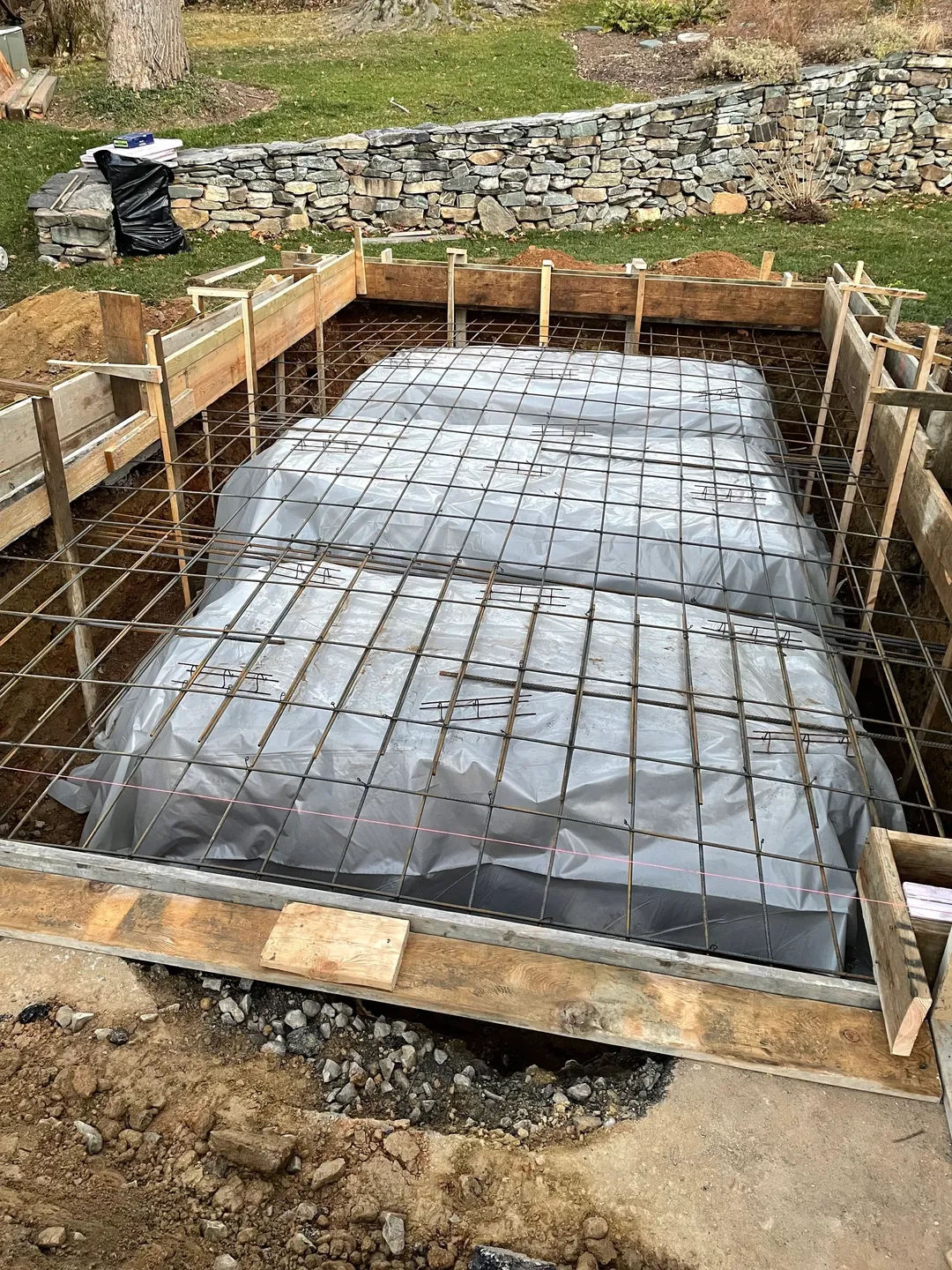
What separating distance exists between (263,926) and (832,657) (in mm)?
3373

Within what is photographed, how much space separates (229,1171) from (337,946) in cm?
71

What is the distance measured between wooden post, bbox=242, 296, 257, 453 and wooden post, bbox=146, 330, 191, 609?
2.49ft

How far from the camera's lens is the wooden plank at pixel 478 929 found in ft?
10.4

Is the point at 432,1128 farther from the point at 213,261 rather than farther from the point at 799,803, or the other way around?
the point at 213,261

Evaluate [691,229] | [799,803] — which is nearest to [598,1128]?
[799,803]

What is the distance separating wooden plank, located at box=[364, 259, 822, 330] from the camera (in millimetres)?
9125

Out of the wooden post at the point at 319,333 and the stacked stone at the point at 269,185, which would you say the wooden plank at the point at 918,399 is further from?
the stacked stone at the point at 269,185

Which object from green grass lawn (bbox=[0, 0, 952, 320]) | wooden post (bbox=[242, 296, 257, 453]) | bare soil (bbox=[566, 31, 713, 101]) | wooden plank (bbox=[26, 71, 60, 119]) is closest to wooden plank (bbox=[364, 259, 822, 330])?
wooden post (bbox=[242, 296, 257, 453])

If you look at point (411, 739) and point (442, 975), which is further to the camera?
point (411, 739)

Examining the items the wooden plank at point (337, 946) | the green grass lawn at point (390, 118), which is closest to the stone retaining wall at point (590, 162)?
the green grass lawn at point (390, 118)

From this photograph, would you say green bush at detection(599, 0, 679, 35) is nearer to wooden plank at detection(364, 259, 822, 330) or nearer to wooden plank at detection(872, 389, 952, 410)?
wooden plank at detection(364, 259, 822, 330)

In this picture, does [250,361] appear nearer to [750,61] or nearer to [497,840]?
[497,840]

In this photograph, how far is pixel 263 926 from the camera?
330 cm

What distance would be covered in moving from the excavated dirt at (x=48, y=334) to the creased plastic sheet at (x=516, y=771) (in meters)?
5.79
